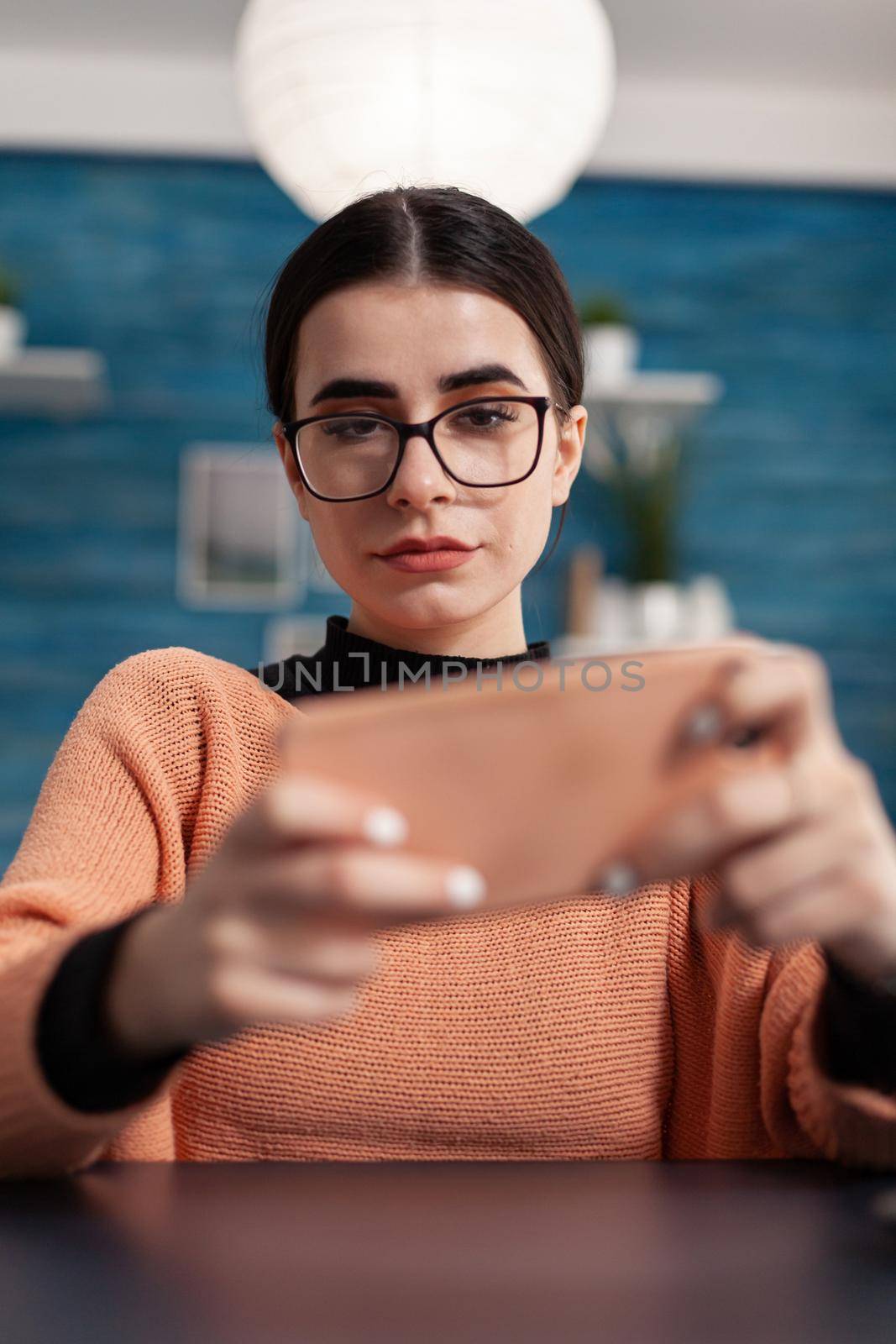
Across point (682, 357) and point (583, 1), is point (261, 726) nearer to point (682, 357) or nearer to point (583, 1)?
point (583, 1)

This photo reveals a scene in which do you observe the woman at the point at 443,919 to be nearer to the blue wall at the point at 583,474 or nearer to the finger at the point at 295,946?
the finger at the point at 295,946

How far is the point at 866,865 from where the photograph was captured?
1.87 feet

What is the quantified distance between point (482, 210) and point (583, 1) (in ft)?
1.75

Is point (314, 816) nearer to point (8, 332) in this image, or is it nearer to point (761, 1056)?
point (761, 1056)

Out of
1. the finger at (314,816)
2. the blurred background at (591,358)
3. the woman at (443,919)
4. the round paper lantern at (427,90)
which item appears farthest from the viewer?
the blurred background at (591,358)

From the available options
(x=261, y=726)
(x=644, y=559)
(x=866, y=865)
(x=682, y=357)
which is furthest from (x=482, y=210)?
(x=682, y=357)

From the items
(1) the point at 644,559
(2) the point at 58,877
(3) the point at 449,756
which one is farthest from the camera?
(1) the point at 644,559

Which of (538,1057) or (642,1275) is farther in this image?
(538,1057)

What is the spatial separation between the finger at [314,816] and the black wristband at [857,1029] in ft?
1.10

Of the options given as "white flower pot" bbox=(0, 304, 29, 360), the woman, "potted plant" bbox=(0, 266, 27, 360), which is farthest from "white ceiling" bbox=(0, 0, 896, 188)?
the woman

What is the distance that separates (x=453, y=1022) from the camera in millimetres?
994

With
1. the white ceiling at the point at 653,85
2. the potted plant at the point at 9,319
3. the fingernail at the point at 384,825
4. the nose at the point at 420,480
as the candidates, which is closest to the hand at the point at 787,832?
the fingernail at the point at 384,825

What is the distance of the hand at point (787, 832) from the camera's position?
0.51 meters

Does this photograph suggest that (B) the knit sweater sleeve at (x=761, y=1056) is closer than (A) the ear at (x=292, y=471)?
Yes
